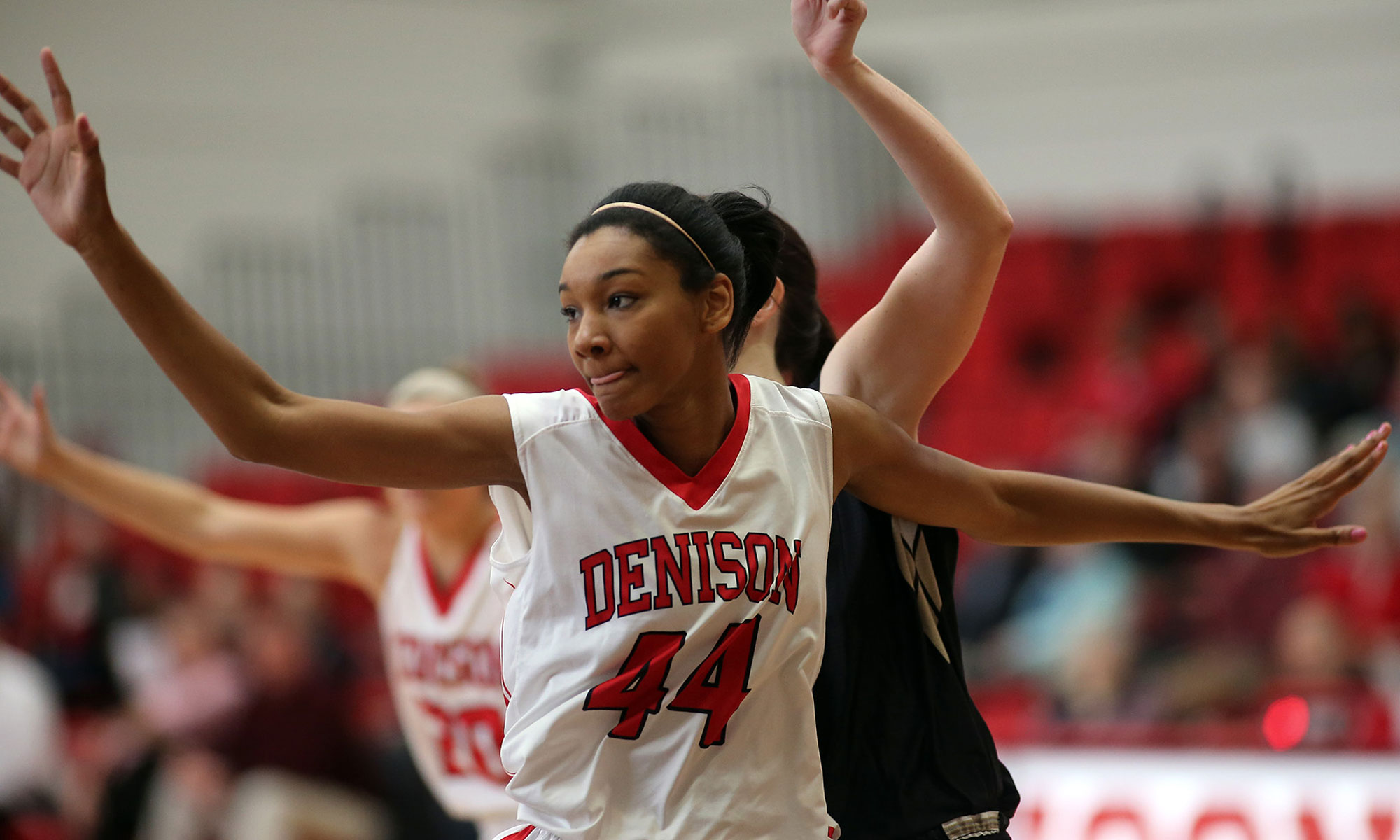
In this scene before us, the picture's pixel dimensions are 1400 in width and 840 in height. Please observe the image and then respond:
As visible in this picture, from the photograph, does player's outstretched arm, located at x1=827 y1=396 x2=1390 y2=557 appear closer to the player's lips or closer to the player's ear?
the player's ear

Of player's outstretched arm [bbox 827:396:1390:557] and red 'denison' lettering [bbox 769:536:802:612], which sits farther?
player's outstretched arm [bbox 827:396:1390:557]

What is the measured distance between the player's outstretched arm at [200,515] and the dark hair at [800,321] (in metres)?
1.77

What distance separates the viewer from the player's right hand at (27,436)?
12.3ft

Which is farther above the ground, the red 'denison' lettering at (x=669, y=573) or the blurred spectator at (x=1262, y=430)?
the red 'denison' lettering at (x=669, y=573)

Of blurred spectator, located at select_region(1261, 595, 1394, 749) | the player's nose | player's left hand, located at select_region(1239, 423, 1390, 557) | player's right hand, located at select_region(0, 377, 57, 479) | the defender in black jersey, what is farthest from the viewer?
blurred spectator, located at select_region(1261, 595, 1394, 749)

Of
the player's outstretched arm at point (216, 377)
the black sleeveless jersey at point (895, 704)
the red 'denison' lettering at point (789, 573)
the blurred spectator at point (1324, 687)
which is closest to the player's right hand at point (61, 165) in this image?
A: the player's outstretched arm at point (216, 377)

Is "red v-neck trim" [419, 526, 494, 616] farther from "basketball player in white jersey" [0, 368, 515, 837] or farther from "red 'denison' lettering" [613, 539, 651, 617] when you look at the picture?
"red 'denison' lettering" [613, 539, 651, 617]

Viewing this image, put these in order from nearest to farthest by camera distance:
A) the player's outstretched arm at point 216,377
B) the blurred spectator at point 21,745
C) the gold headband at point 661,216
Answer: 1. the player's outstretched arm at point 216,377
2. the gold headband at point 661,216
3. the blurred spectator at point 21,745

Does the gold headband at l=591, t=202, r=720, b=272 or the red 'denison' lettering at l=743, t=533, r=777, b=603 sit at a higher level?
the gold headband at l=591, t=202, r=720, b=272

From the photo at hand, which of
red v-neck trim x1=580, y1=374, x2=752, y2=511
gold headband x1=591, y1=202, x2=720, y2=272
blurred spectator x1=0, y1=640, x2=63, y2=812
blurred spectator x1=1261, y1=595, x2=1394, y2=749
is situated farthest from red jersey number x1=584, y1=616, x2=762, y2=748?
blurred spectator x1=0, y1=640, x2=63, y2=812

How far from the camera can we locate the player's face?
2.15 m

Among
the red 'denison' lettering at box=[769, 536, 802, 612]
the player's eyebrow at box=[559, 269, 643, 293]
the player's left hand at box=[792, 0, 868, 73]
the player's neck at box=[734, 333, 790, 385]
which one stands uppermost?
the player's left hand at box=[792, 0, 868, 73]

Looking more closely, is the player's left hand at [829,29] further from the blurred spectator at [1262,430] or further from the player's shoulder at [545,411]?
the blurred spectator at [1262,430]

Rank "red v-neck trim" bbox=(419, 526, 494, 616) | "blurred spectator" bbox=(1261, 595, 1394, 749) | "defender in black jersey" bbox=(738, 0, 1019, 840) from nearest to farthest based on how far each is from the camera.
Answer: "defender in black jersey" bbox=(738, 0, 1019, 840) < "red v-neck trim" bbox=(419, 526, 494, 616) < "blurred spectator" bbox=(1261, 595, 1394, 749)
